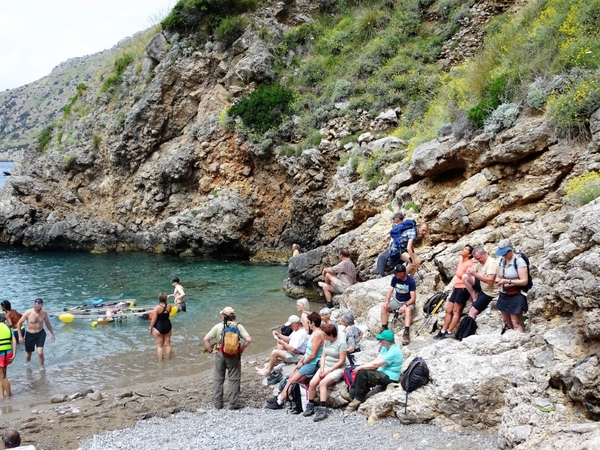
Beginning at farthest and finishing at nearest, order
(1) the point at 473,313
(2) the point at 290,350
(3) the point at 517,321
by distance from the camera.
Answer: (2) the point at 290,350, (1) the point at 473,313, (3) the point at 517,321

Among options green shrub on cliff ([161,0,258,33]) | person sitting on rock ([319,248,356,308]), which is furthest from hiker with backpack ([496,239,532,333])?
green shrub on cliff ([161,0,258,33])

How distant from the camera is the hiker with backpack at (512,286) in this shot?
24.1 feet

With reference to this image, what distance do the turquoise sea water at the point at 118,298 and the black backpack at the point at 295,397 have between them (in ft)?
11.2

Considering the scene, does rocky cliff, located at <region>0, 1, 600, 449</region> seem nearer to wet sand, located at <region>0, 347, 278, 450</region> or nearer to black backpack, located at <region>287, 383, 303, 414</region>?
black backpack, located at <region>287, 383, 303, 414</region>

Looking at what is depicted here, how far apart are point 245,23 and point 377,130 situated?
12.4 meters

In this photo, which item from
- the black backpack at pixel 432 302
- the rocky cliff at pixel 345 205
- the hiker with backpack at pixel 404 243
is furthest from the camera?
the hiker with backpack at pixel 404 243

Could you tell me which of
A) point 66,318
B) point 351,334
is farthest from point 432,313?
point 66,318

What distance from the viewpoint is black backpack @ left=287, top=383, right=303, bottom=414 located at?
784 cm

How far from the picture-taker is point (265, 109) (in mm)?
26078

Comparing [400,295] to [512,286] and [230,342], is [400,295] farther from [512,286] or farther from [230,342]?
[230,342]

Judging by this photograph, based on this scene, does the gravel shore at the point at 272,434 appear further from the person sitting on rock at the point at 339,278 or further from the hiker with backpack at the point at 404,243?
the person sitting on rock at the point at 339,278

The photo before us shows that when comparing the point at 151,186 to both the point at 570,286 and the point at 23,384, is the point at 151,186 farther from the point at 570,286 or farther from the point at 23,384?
the point at 570,286

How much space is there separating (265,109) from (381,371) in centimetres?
2071

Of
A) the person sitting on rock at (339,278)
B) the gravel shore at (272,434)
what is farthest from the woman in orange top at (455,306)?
the person sitting on rock at (339,278)
